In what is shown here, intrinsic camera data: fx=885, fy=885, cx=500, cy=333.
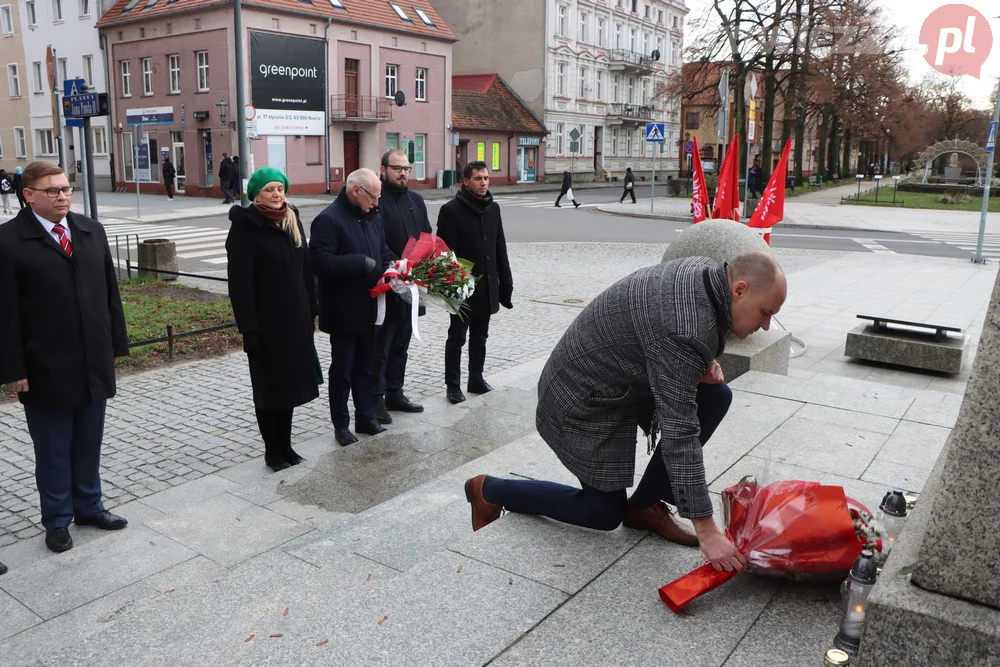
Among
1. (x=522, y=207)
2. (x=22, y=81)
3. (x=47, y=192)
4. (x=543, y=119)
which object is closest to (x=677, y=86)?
(x=522, y=207)

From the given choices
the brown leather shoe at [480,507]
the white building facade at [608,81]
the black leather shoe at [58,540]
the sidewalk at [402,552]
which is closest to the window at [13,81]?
the white building facade at [608,81]

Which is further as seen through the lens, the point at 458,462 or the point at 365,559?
the point at 458,462

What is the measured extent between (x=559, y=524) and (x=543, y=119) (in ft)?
170

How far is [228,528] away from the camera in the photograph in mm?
4906

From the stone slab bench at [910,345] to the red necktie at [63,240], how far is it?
291 inches

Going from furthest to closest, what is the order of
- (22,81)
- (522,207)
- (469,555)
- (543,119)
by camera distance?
1. (543,119)
2. (22,81)
3. (522,207)
4. (469,555)

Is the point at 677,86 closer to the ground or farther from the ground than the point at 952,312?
farther from the ground

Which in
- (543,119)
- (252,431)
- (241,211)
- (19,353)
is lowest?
(252,431)

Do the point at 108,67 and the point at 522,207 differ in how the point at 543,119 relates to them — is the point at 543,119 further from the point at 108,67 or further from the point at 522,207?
the point at 108,67

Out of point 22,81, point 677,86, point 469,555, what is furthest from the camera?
point 22,81

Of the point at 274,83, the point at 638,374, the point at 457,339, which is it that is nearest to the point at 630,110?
the point at 274,83

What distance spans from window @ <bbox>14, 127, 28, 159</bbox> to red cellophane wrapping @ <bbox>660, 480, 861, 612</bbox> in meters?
54.1

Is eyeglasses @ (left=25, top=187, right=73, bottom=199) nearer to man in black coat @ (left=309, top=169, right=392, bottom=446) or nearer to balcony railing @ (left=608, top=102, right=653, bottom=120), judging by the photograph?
man in black coat @ (left=309, top=169, right=392, bottom=446)

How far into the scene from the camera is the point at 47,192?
4457 mm
